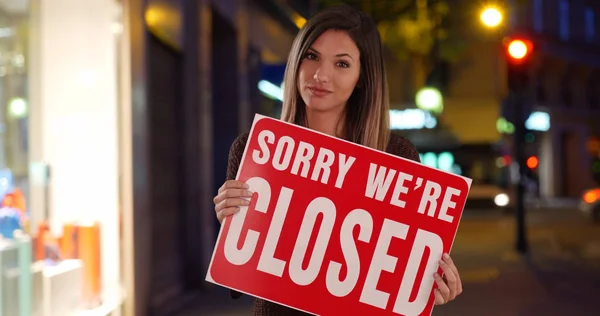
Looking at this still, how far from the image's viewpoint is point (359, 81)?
2.62 metres

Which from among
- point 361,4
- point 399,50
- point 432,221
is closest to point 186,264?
point 361,4

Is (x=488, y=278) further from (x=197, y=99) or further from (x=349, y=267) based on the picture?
(x=349, y=267)

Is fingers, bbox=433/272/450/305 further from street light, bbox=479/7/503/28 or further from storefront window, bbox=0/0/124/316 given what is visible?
street light, bbox=479/7/503/28

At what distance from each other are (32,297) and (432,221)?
323cm

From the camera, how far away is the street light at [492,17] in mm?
14633

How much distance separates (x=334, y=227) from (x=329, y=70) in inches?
19.4

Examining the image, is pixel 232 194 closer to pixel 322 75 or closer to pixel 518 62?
pixel 322 75

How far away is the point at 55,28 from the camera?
6.20 meters

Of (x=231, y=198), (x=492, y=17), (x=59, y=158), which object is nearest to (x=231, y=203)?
(x=231, y=198)

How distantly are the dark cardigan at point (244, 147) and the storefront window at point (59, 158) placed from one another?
7.90 ft

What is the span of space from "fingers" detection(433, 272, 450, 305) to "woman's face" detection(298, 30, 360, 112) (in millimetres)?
630

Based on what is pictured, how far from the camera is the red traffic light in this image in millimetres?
14906

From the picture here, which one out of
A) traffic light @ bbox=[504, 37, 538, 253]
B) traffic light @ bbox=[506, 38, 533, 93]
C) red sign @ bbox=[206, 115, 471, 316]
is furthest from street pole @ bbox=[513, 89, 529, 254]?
red sign @ bbox=[206, 115, 471, 316]

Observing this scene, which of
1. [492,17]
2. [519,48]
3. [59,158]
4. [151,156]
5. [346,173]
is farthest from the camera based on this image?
[519,48]
